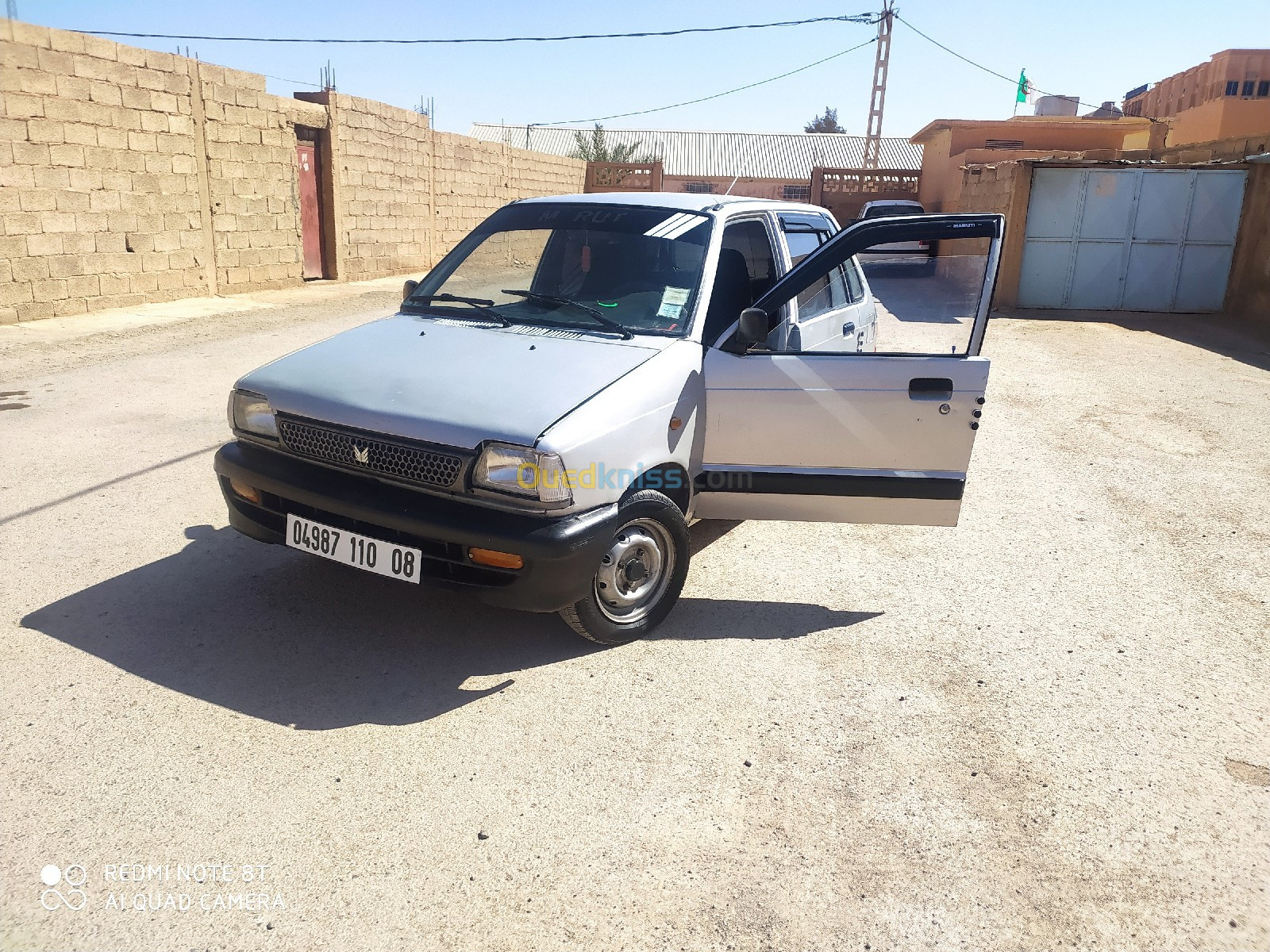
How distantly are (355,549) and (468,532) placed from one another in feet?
1.69

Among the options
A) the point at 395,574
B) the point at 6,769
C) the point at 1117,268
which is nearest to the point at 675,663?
the point at 395,574

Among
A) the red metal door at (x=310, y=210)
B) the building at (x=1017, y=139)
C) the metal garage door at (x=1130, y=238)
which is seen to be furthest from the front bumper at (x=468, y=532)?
the building at (x=1017, y=139)

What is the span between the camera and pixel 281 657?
3438 mm

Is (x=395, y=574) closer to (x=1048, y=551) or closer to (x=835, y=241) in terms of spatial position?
(x=835, y=241)

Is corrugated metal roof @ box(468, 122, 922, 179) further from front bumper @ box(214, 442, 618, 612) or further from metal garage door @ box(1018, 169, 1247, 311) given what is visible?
front bumper @ box(214, 442, 618, 612)

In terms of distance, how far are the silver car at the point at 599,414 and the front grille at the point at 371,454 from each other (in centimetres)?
1

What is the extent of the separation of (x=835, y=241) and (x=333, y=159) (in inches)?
601

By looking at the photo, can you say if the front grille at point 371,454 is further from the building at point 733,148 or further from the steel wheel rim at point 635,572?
the building at point 733,148

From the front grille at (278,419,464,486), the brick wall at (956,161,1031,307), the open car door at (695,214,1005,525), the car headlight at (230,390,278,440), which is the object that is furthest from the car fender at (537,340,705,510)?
the brick wall at (956,161,1031,307)

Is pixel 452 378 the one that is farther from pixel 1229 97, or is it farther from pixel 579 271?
pixel 1229 97

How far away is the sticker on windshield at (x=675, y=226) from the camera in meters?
4.13

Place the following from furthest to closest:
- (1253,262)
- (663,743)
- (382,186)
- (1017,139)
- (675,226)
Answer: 1. (1017,139)
2. (382,186)
3. (1253,262)
4. (675,226)
5. (663,743)

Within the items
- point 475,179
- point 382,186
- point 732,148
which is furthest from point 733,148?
point 382,186

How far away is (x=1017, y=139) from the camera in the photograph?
2372 centimetres
